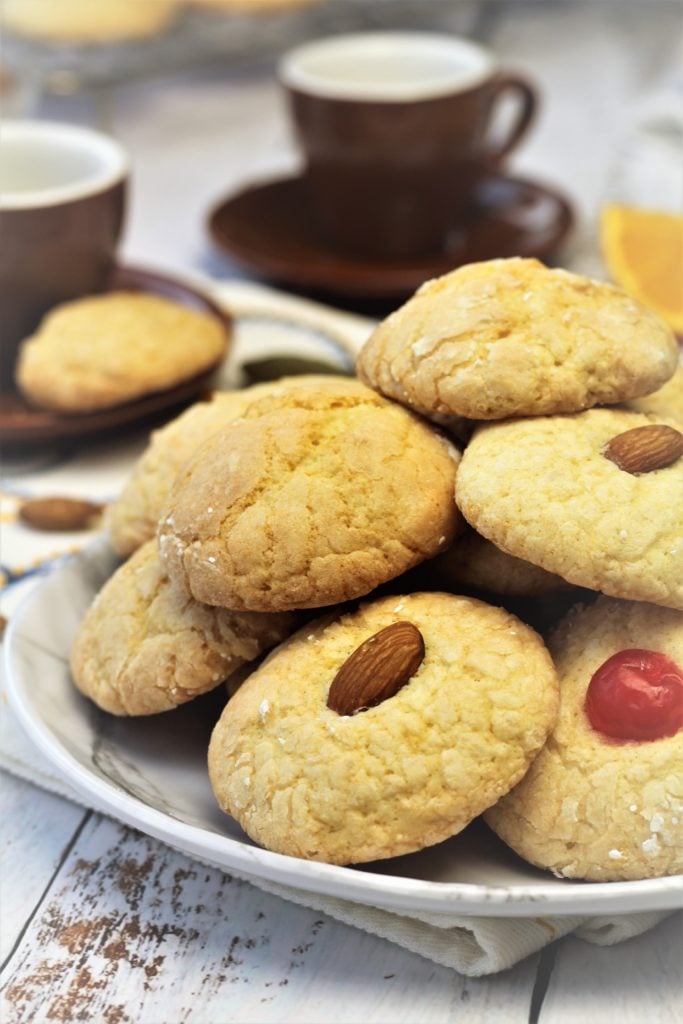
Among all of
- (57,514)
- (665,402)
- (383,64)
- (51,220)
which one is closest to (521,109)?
(383,64)

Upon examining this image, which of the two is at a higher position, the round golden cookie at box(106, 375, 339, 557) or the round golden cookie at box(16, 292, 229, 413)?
the round golden cookie at box(106, 375, 339, 557)

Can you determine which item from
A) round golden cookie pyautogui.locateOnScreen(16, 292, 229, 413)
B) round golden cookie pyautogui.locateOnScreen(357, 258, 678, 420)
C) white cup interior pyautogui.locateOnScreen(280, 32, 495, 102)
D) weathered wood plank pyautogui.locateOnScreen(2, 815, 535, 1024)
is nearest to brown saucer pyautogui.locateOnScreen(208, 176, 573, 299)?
white cup interior pyautogui.locateOnScreen(280, 32, 495, 102)

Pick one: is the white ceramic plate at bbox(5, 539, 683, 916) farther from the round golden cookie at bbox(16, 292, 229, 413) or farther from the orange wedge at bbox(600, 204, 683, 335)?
the orange wedge at bbox(600, 204, 683, 335)

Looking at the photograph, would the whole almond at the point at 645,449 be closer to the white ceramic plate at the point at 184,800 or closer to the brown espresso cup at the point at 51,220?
the white ceramic plate at the point at 184,800

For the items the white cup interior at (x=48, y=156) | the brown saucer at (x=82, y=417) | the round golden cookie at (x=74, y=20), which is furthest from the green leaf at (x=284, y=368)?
the round golden cookie at (x=74, y=20)

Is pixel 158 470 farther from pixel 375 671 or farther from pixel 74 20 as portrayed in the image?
pixel 74 20

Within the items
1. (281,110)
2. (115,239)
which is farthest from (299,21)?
A: (115,239)
